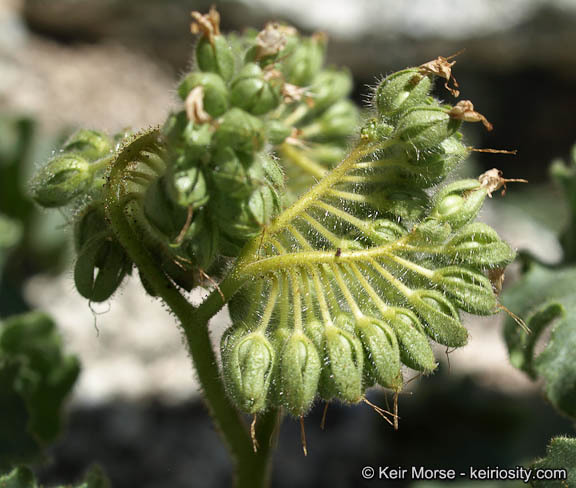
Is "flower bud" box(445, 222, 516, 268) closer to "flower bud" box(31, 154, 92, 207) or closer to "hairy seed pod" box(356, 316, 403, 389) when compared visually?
"hairy seed pod" box(356, 316, 403, 389)

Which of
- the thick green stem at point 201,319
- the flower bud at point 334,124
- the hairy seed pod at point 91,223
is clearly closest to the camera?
the thick green stem at point 201,319

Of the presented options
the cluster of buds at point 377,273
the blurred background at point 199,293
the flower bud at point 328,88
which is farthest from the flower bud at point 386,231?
the flower bud at point 328,88

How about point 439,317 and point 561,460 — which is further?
point 561,460

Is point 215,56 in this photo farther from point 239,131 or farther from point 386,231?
point 386,231

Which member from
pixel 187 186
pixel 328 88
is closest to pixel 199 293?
pixel 328 88

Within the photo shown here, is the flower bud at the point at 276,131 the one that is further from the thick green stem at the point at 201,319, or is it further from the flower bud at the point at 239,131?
the thick green stem at the point at 201,319

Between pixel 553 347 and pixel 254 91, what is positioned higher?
pixel 254 91

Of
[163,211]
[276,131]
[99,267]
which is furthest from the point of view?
[99,267]

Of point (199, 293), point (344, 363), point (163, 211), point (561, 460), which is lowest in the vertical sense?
point (199, 293)
